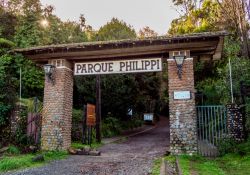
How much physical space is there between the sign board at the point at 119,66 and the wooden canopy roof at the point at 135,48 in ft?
0.98

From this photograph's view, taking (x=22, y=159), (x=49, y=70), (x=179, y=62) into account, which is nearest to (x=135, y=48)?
(x=179, y=62)

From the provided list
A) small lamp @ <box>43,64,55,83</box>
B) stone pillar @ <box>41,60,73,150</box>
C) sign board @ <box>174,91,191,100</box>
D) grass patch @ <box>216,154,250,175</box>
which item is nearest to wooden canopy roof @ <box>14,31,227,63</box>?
small lamp @ <box>43,64,55,83</box>

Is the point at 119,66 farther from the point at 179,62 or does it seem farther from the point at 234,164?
the point at 234,164

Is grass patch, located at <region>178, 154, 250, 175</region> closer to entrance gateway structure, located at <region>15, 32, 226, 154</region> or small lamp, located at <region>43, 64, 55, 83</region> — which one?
entrance gateway structure, located at <region>15, 32, 226, 154</region>

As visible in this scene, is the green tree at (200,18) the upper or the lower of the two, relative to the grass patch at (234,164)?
upper

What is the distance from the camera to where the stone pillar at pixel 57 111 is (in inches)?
421

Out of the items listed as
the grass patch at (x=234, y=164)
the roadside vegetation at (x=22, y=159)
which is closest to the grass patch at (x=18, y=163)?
the roadside vegetation at (x=22, y=159)

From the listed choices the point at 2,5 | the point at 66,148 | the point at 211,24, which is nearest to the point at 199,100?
the point at 211,24

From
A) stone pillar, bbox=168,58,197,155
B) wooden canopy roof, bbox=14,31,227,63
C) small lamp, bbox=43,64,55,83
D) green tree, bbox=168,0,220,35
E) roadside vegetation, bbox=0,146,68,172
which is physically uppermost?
green tree, bbox=168,0,220,35

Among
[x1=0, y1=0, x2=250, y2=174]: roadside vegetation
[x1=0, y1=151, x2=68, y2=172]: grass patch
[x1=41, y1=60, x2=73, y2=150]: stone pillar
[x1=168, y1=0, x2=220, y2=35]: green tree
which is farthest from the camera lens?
A: [x1=168, y1=0, x2=220, y2=35]: green tree

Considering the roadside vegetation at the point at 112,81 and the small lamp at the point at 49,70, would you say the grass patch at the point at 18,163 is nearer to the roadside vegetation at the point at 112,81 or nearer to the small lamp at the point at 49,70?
the roadside vegetation at the point at 112,81

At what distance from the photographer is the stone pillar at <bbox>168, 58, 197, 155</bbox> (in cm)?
948

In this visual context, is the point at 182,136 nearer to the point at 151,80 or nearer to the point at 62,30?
the point at 151,80

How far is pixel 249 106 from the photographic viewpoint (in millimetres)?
9367
